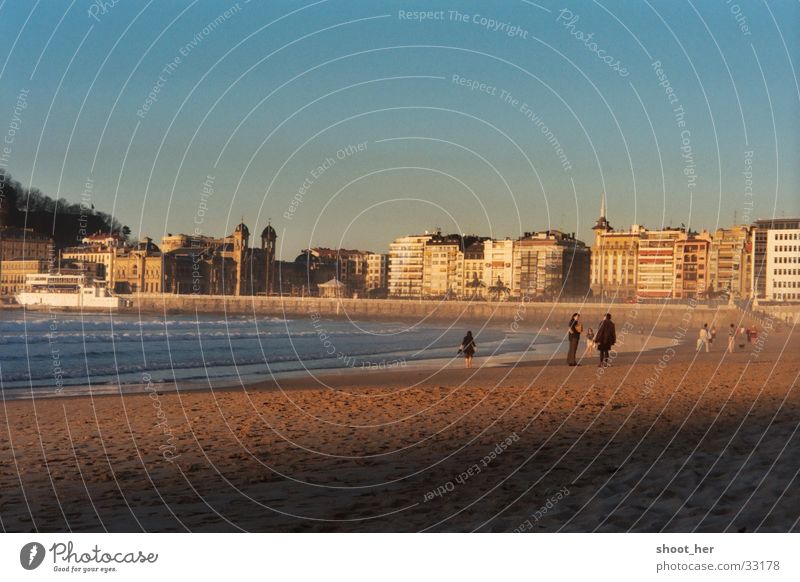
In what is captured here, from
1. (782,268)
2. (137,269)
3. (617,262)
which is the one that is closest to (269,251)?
(137,269)

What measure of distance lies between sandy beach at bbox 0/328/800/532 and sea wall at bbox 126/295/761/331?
49835 mm

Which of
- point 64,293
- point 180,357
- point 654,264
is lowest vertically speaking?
point 180,357

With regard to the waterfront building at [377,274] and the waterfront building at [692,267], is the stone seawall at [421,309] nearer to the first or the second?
the waterfront building at [692,267]

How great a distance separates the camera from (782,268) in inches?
2291

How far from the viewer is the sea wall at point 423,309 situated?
6619 centimetres

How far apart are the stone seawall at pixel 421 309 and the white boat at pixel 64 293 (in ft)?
6.72

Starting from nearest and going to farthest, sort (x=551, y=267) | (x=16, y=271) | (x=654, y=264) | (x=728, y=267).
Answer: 1. (x=16, y=271)
2. (x=654, y=264)
3. (x=728, y=267)
4. (x=551, y=267)

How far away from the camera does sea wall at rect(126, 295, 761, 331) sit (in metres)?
66.2

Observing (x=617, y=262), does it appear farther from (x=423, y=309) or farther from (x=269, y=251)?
(x=269, y=251)

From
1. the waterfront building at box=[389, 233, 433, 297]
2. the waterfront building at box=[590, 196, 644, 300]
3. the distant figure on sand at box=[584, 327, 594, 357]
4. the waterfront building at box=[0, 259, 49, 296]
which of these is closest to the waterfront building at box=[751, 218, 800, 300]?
the waterfront building at box=[590, 196, 644, 300]

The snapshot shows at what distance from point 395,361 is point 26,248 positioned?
149ft

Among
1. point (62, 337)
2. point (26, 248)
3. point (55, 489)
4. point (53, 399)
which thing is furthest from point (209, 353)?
point (26, 248)

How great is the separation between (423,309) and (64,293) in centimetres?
3265
